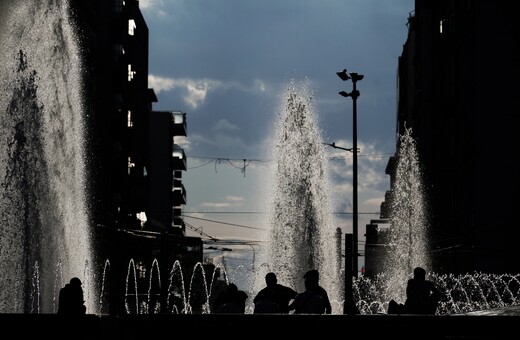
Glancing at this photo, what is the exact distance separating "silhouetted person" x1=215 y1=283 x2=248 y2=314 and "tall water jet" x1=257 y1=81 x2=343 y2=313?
62.3ft

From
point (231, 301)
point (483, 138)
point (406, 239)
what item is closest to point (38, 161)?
point (231, 301)

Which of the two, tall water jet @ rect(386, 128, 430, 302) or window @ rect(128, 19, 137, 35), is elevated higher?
window @ rect(128, 19, 137, 35)

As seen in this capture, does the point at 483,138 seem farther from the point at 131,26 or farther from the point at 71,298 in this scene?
the point at 131,26

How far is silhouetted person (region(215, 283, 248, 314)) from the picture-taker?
50.5ft

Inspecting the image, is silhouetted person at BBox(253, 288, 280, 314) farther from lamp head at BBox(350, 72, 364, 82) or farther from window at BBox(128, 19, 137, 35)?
window at BBox(128, 19, 137, 35)

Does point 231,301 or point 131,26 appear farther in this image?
point 131,26

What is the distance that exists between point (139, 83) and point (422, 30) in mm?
35347

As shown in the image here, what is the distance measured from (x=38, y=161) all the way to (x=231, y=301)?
13.2 metres

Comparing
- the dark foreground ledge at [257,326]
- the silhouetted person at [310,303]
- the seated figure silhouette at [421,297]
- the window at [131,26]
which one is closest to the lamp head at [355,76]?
the seated figure silhouette at [421,297]

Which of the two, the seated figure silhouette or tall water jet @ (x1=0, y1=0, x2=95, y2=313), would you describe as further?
tall water jet @ (x1=0, y1=0, x2=95, y2=313)

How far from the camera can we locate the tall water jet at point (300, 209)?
3681cm

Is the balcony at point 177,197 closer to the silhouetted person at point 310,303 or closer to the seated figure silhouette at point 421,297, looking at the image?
the seated figure silhouette at point 421,297

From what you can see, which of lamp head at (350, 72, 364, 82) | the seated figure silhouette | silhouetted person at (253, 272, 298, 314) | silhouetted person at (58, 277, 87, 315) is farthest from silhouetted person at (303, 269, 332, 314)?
lamp head at (350, 72, 364, 82)

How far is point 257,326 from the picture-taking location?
1005 cm
